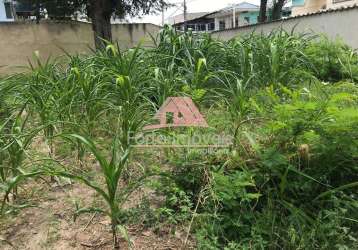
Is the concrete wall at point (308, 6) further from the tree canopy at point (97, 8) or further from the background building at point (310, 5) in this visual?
the tree canopy at point (97, 8)

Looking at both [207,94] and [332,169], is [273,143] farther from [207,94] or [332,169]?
[207,94]

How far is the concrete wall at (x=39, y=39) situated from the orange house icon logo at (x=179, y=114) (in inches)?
220

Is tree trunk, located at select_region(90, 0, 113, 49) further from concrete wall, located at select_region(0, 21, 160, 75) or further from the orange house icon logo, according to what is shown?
the orange house icon logo

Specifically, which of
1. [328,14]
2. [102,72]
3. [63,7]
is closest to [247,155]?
[102,72]

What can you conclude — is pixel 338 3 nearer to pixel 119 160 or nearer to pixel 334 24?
pixel 334 24

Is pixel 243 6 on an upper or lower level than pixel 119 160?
upper

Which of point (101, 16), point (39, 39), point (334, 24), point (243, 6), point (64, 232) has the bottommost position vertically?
point (64, 232)

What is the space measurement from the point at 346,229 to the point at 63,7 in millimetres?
9667

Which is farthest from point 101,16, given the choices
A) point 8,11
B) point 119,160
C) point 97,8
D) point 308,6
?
point 308,6

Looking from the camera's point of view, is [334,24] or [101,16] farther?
[101,16]

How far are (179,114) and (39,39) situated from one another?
25.7 feet

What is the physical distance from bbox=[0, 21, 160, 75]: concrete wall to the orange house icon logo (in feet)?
18.3

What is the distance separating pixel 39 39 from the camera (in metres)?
9.47

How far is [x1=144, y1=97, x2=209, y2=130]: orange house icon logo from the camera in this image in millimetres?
2758
